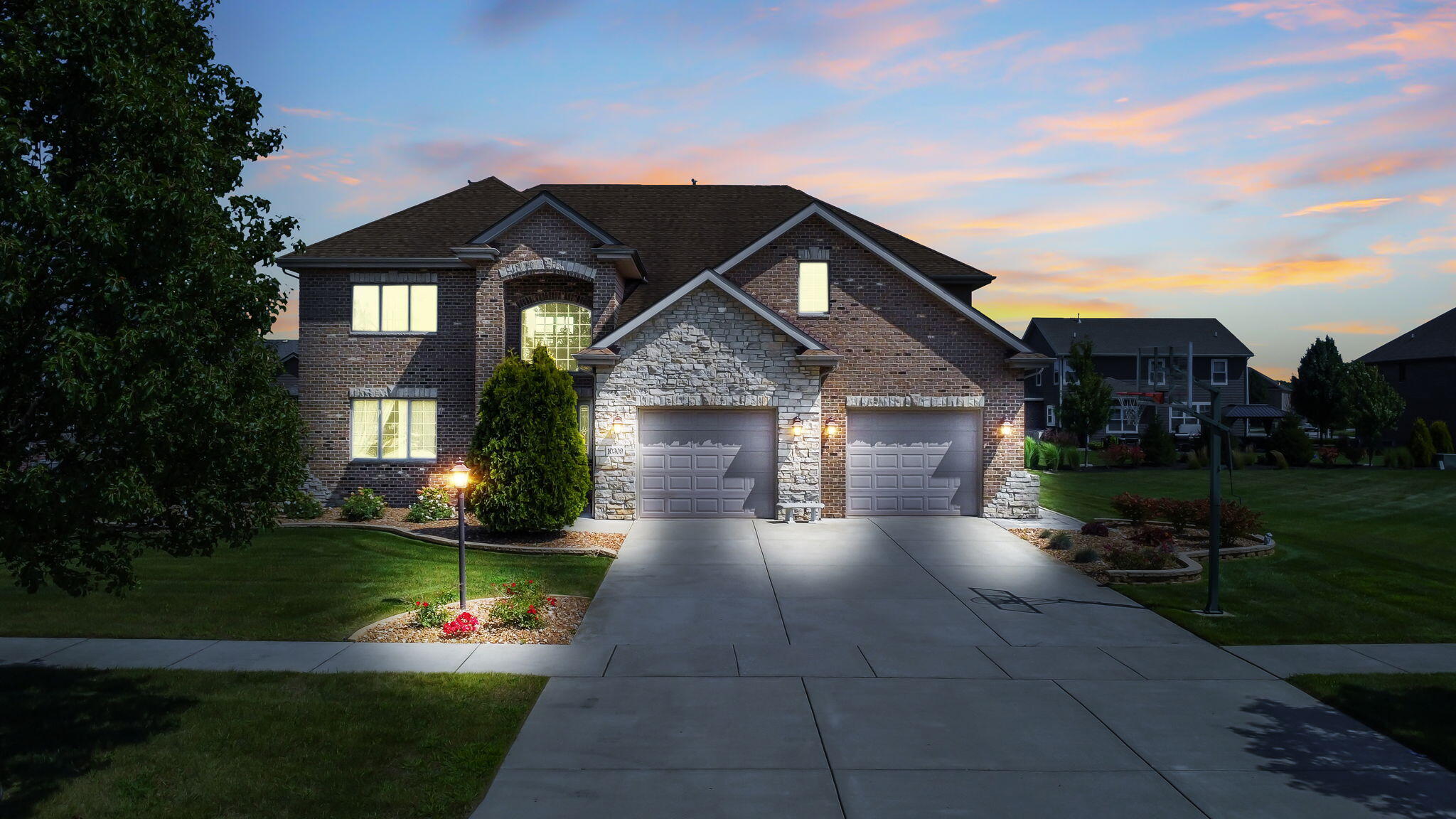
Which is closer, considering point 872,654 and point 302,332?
point 872,654

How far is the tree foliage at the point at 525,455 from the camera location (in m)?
17.6

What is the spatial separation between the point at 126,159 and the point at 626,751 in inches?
241

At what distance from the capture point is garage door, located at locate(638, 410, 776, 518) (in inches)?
819

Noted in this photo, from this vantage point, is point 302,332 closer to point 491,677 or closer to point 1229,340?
point 491,677

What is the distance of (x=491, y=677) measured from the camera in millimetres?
9398

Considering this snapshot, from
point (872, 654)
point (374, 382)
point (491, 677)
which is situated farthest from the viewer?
point (374, 382)

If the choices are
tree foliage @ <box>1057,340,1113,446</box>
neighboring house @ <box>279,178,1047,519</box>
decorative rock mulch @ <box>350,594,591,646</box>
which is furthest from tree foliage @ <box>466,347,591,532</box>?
tree foliage @ <box>1057,340,1113,446</box>

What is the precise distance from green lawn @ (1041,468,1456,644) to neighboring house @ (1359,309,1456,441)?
25061 mm

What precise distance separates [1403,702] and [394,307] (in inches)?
849

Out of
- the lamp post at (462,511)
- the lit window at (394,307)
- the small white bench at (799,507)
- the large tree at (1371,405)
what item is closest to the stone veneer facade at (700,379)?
the small white bench at (799,507)

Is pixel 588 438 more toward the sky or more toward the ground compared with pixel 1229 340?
more toward the ground

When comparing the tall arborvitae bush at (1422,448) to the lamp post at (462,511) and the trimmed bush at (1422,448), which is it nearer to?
the trimmed bush at (1422,448)

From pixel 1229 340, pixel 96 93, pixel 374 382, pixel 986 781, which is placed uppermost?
pixel 1229 340

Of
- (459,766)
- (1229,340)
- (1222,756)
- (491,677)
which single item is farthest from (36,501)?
(1229,340)
